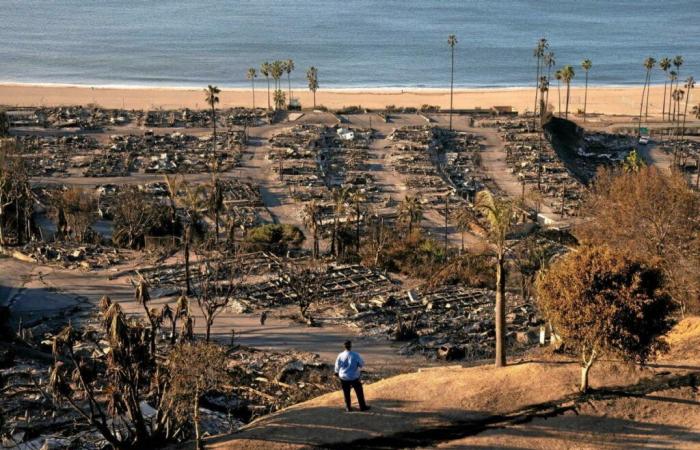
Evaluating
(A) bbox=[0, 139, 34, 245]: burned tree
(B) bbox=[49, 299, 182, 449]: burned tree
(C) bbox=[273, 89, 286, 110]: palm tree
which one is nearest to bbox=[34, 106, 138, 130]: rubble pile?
(C) bbox=[273, 89, 286, 110]: palm tree

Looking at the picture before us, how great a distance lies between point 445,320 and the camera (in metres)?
33.9

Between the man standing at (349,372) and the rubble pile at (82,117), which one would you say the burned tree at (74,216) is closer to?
the rubble pile at (82,117)

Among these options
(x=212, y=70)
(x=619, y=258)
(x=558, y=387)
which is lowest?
(x=558, y=387)

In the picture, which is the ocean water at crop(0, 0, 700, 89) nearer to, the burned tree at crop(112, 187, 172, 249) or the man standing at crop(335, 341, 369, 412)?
the burned tree at crop(112, 187, 172, 249)

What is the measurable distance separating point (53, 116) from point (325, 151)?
28.1 metres

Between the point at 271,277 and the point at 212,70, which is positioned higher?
the point at 212,70

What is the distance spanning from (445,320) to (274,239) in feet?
49.8

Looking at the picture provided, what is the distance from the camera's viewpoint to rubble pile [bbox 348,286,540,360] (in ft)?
98.9

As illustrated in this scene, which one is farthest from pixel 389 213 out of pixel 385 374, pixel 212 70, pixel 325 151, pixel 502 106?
pixel 212 70

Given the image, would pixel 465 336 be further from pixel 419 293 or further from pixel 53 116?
pixel 53 116

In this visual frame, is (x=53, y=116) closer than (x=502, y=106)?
Yes

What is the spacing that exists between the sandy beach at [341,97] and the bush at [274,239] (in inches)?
2035

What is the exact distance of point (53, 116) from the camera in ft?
274

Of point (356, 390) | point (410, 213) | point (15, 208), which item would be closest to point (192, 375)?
point (356, 390)
